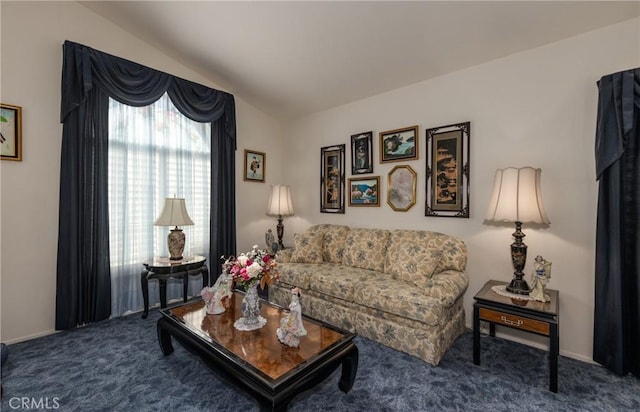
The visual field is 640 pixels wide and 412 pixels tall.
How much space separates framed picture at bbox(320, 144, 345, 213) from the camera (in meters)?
4.07

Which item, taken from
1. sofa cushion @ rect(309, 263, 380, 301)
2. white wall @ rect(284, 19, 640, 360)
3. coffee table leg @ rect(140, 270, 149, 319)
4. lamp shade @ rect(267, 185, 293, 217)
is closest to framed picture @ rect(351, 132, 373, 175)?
white wall @ rect(284, 19, 640, 360)

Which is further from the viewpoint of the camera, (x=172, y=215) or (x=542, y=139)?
(x=172, y=215)

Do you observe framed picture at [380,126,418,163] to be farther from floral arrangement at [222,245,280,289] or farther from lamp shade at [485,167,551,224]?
floral arrangement at [222,245,280,289]

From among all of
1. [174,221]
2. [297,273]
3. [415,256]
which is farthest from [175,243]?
[415,256]

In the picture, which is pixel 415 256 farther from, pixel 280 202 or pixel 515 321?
pixel 280 202

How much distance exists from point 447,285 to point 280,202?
8.37ft

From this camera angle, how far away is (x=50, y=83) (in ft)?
8.93

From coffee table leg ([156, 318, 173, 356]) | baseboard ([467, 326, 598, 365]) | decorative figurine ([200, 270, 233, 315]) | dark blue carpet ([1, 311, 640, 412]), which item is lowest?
dark blue carpet ([1, 311, 640, 412])

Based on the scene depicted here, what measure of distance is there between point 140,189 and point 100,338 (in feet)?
5.05

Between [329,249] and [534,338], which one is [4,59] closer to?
[329,249]

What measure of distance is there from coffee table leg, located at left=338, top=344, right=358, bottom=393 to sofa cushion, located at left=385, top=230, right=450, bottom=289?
3.30 ft

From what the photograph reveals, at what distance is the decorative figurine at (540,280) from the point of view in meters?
2.15

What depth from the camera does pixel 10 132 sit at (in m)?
2.52

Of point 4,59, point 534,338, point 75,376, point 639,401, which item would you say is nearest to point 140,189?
point 4,59
